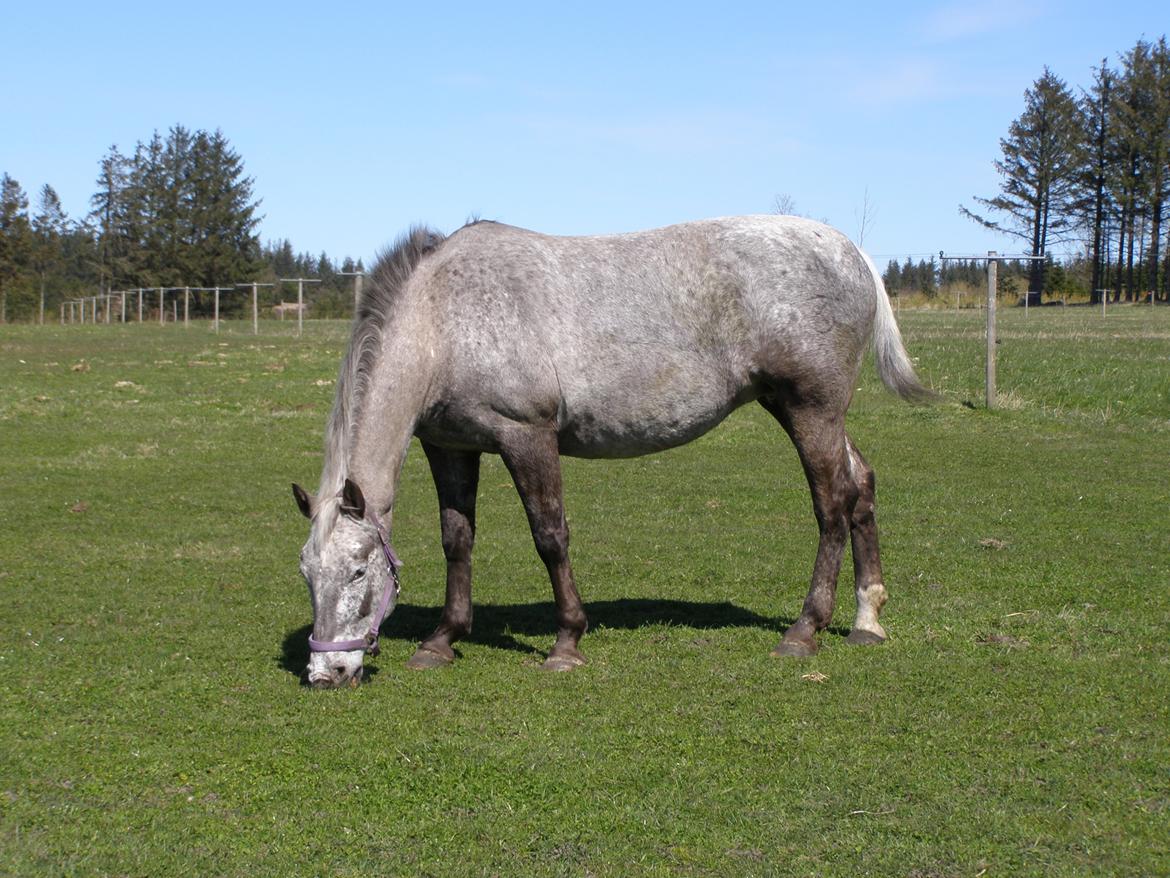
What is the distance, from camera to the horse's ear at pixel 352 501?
18.5 feet

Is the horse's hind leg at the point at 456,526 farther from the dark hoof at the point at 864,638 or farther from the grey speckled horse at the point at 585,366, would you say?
the dark hoof at the point at 864,638

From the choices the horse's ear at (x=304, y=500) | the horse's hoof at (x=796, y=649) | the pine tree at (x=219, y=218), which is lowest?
the horse's hoof at (x=796, y=649)

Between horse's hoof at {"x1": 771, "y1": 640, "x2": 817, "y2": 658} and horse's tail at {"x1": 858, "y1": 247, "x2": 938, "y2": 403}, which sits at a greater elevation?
horse's tail at {"x1": 858, "y1": 247, "x2": 938, "y2": 403}

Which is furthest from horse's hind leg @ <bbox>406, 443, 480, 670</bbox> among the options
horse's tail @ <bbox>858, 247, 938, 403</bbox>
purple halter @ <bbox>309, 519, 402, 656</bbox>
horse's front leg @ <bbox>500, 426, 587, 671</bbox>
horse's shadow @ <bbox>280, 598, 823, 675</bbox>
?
horse's tail @ <bbox>858, 247, 938, 403</bbox>

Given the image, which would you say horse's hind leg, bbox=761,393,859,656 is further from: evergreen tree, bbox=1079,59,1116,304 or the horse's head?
evergreen tree, bbox=1079,59,1116,304

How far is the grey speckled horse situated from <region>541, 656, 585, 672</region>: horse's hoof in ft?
0.04

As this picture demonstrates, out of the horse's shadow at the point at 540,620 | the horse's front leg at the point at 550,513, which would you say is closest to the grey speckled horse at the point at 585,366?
the horse's front leg at the point at 550,513

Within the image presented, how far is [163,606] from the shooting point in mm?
7715

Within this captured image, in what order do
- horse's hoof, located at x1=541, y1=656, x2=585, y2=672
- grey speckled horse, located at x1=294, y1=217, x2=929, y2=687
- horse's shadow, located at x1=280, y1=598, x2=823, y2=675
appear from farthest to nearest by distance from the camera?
horse's shadow, located at x1=280, y1=598, x2=823, y2=675 < horse's hoof, located at x1=541, y1=656, x2=585, y2=672 < grey speckled horse, located at x1=294, y1=217, x2=929, y2=687

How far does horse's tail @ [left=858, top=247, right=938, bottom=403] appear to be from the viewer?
7.10 m

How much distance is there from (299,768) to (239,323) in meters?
43.8

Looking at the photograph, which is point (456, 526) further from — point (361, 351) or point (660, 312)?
point (660, 312)

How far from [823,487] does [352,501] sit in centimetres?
279

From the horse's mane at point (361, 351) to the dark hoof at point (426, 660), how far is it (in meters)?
1.14
